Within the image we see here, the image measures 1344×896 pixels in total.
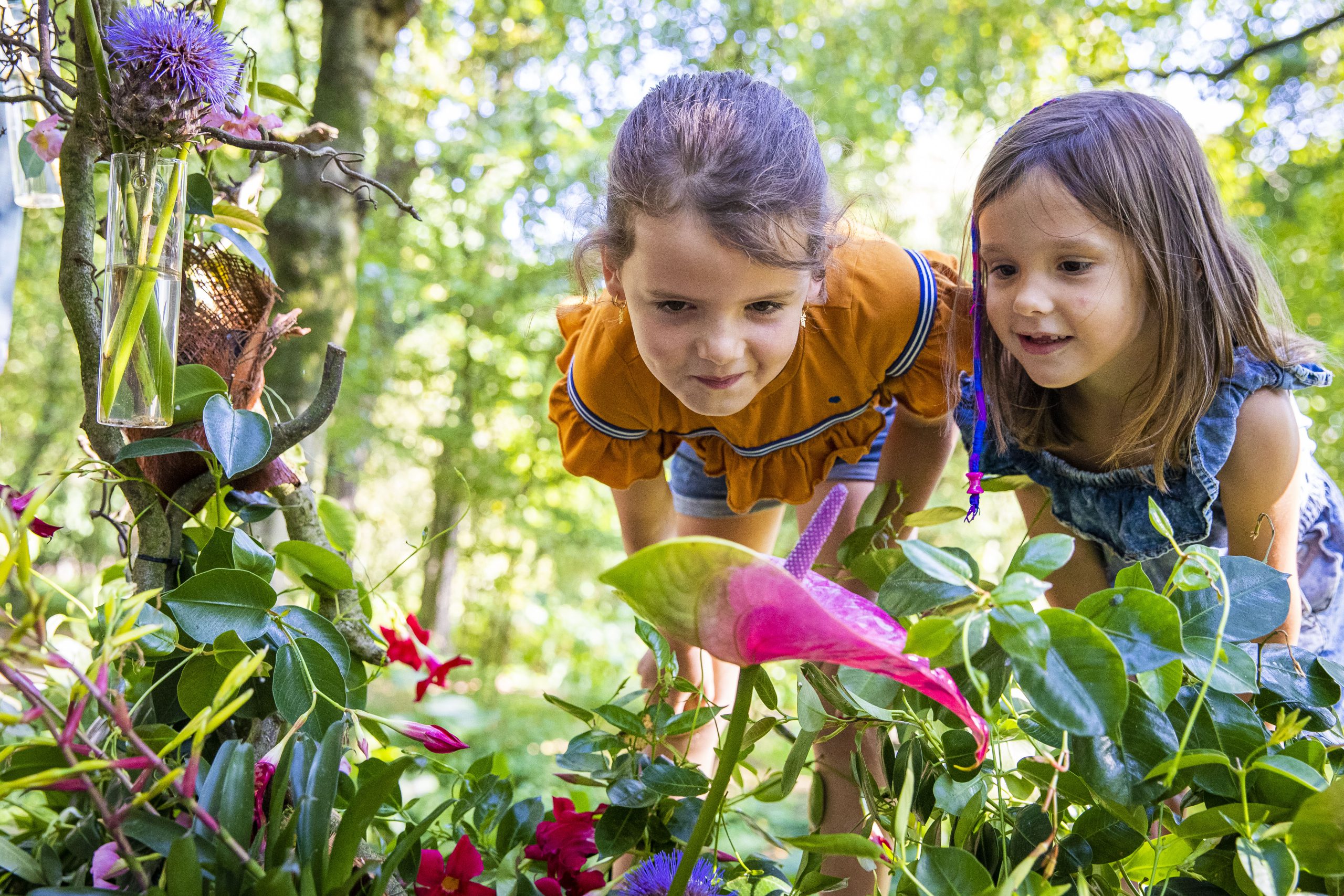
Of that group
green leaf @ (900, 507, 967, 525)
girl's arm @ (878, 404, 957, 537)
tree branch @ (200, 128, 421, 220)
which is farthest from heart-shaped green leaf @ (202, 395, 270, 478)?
girl's arm @ (878, 404, 957, 537)

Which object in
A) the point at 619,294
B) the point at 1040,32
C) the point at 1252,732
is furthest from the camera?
the point at 1040,32

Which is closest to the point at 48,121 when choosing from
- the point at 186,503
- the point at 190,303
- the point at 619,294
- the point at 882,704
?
the point at 190,303

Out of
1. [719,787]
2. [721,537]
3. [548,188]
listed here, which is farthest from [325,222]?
[548,188]

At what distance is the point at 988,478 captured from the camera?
787 millimetres

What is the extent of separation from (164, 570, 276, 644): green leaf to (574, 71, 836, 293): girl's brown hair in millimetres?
496

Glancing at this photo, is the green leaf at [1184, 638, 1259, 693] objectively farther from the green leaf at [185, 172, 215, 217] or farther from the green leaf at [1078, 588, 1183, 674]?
the green leaf at [185, 172, 215, 217]

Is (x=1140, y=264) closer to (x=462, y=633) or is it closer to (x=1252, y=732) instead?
(x=1252, y=732)

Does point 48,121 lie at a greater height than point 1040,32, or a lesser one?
lesser

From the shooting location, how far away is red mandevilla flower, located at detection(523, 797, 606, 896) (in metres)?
0.61

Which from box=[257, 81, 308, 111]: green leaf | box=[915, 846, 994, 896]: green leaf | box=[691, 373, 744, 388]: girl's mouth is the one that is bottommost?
box=[915, 846, 994, 896]: green leaf

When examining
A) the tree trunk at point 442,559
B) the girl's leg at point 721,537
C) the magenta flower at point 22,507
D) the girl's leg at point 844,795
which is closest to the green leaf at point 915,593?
the girl's leg at point 844,795

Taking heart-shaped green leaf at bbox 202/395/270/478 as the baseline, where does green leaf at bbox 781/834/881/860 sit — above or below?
below

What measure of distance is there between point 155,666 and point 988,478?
61 centimetres

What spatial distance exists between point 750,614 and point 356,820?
0.68 ft
